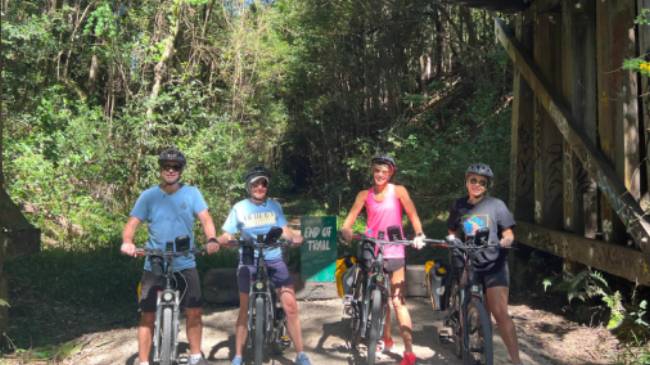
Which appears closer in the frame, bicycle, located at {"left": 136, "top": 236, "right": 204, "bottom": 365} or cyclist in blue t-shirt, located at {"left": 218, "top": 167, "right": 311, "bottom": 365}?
bicycle, located at {"left": 136, "top": 236, "right": 204, "bottom": 365}

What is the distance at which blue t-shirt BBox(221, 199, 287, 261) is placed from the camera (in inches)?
219

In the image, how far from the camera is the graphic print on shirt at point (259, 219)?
5566 millimetres

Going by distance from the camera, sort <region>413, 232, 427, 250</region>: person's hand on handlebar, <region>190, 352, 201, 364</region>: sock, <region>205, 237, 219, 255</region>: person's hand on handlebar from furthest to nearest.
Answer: <region>190, 352, 201, 364</region>: sock → <region>413, 232, 427, 250</region>: person's hand on handlebar → <region>205, 237, 219, 255</region>: person's hand on handlebar

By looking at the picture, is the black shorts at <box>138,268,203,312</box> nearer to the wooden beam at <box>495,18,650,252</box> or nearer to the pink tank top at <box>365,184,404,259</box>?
the pink tank top at <box>365,184,404,259</box>

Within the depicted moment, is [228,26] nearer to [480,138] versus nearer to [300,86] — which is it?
[300,86]

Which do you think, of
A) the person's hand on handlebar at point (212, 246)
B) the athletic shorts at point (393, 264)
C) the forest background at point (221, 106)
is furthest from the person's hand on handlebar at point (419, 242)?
the forest background at point (221, 106)

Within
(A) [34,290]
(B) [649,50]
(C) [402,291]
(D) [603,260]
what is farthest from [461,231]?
(A) [34,290]

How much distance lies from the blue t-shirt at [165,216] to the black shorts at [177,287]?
62 mm

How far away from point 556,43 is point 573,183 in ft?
6.68

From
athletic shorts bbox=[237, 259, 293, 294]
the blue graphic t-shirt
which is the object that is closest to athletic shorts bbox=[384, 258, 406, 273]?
the blue graphic t-shirt

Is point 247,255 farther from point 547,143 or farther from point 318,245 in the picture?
point 547,143

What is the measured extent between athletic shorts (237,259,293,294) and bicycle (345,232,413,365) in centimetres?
66

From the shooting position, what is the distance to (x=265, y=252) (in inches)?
218

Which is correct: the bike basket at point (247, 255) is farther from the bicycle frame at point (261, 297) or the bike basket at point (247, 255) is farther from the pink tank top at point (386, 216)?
the pink tank top at point (386, 216)
